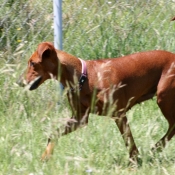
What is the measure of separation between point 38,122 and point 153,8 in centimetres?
227

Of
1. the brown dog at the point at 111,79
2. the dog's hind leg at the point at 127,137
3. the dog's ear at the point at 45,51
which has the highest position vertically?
the dog's ear at the point at 45,51

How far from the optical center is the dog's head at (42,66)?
15.4 feet

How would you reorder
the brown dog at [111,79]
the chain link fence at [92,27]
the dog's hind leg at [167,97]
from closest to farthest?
the brown dog at [111,79]
the dog's hind leg at [167,97]
the chain link fence at [92,27]

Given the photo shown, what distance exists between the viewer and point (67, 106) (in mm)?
5449

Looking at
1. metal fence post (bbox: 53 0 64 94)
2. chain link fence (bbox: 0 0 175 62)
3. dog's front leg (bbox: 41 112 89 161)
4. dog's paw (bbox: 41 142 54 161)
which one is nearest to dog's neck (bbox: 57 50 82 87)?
dog's front leg (bbox: 41 112 89 161)

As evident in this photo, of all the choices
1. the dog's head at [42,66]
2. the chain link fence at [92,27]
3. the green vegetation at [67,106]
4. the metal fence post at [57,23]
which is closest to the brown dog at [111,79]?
the dog's head at [42,66]

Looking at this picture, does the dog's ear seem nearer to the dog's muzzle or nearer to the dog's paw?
the dog's muzzle

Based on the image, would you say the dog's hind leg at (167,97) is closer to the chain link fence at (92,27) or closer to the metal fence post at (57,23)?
the metal fence post at (57,23)

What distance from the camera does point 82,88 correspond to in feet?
15.4

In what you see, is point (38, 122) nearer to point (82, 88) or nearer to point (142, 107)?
point (82, 88)

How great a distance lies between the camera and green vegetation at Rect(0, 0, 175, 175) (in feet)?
13.2

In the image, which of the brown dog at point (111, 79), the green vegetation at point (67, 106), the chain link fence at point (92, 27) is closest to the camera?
the green vegetation at point (67, 106)

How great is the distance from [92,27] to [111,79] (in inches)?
61.2

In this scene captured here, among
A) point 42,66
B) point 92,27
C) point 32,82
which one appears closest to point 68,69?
point 42,66
